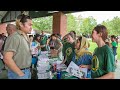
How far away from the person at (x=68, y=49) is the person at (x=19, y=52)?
642 mm

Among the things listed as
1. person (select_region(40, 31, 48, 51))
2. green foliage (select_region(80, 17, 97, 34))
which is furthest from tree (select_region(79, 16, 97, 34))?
person (select_region(40, 31, 48, 51))

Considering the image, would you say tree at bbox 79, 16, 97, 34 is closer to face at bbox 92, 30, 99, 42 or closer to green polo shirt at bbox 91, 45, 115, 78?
face at bbox 92, 30, 99, 42

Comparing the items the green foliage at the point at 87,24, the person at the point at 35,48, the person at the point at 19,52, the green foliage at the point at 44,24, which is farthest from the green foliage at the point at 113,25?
the person at the point at 19,52

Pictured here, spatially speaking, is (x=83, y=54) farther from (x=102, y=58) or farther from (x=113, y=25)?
(x=113, y=25)

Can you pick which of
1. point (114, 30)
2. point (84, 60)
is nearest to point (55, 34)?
point (84, 60)

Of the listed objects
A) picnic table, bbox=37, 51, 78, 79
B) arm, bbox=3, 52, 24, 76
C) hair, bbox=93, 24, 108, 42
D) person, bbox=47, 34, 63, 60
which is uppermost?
hair, bbox=93, 24, 108, 42

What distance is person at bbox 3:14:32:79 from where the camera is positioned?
1.82 meters

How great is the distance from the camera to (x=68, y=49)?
258 centimetres

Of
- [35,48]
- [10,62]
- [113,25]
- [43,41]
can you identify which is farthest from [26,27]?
[113,25]

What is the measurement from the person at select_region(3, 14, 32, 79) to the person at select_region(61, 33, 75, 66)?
2.11 feet

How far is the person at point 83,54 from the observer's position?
7.44ft

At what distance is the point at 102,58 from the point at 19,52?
2.83 feet
